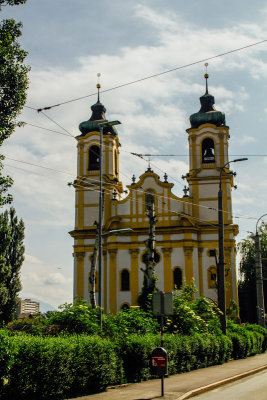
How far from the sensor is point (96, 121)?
5150cm

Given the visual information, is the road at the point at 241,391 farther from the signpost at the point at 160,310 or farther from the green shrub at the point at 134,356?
the green shrub at the point at 134,356

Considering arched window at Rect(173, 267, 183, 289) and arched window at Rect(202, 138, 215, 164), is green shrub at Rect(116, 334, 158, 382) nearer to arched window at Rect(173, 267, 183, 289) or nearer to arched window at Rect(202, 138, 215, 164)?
arched window at Rect(173, 267, 183, 289)

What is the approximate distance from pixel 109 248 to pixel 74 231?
3.74 metres

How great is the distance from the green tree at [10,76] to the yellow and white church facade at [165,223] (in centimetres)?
2965

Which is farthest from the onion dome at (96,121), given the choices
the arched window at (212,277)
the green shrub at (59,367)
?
the green shrub at (59,367)

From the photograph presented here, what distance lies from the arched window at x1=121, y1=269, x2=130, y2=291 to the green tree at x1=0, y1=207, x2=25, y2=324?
9178mm

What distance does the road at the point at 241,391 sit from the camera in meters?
12.2

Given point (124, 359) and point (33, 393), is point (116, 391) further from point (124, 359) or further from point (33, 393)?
point (33, 393)

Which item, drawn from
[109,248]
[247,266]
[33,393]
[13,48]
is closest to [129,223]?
[109,248]

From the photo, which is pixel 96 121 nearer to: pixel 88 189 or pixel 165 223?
pixel 88 189

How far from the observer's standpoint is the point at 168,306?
13.4 m

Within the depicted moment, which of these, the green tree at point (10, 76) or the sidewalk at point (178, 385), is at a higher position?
the green tree at point (10, 76)

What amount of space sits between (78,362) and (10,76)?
8345mm

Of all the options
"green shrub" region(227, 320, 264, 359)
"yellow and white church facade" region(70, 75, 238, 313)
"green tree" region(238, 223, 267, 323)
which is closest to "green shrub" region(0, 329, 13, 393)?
"green shrub" region(227, 320, 264, 359)
